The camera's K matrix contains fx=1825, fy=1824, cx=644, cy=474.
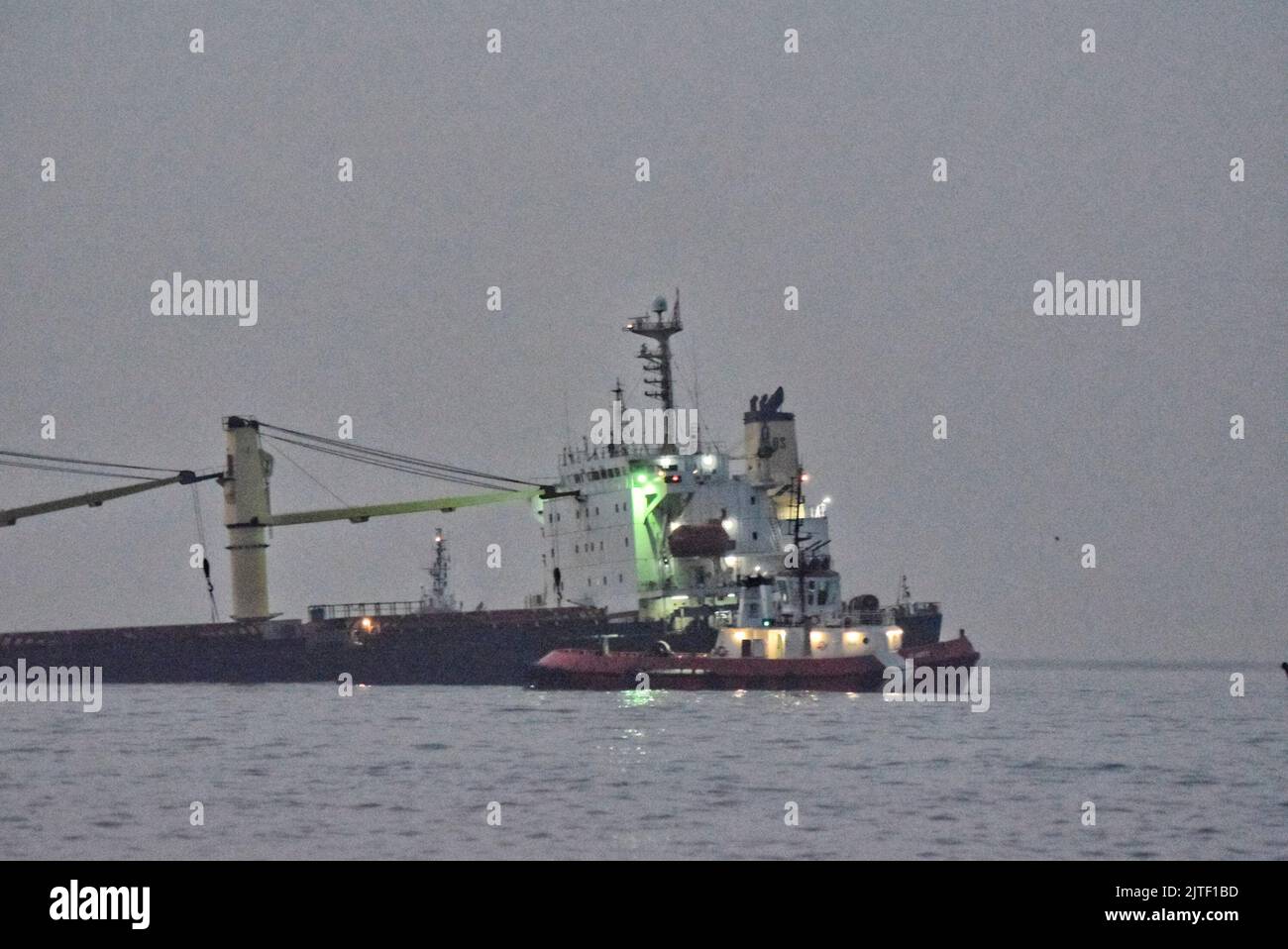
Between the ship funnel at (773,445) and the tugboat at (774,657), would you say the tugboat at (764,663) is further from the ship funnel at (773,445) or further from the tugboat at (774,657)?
the ship funnel at (773,445)

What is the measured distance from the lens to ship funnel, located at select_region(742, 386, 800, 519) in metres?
80.2

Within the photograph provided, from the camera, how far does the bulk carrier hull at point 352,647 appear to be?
73312 mm

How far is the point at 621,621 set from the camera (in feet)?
244

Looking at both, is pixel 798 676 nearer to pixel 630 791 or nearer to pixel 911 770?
pixel 911 770

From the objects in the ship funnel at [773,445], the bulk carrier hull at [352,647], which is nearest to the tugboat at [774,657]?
the bulk carrier hull at [352,647]

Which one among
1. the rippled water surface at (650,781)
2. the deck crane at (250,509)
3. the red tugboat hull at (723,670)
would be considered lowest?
the rippled water surface at (650,781)

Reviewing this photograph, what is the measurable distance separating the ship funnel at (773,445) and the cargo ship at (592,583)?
0.26 ft

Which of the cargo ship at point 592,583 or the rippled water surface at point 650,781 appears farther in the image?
the cargo ship at point 592,583

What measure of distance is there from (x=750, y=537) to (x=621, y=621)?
6.66 meters

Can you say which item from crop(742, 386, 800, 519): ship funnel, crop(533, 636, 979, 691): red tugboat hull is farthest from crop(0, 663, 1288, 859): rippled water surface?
crop(742, 386, 800, 519): ship funnel

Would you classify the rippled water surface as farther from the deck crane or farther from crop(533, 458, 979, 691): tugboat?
the deck crane

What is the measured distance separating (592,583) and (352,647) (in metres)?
10.8

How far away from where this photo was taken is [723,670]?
6181 centimetres
